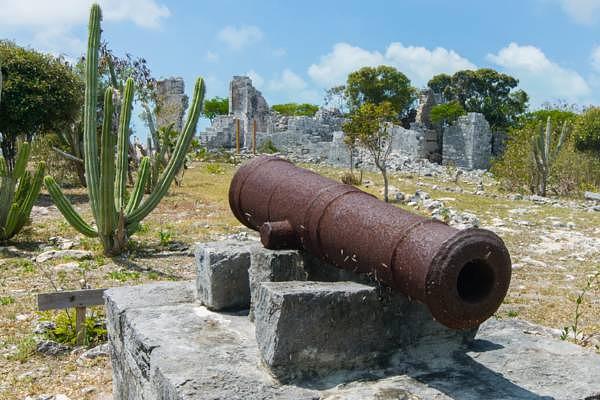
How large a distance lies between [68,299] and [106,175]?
320 cm

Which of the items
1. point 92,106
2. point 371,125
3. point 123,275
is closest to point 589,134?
point 371,125

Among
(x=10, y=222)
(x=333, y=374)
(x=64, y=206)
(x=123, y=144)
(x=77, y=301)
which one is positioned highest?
(x=123, y=144)

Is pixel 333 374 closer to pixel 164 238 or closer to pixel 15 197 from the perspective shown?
pixel 164 238

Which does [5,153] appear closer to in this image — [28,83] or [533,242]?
[28,83]

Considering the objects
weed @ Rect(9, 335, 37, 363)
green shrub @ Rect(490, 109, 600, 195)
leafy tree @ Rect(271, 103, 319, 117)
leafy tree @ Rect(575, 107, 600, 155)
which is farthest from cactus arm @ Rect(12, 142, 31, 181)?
leafy tree @ Rect(271, 103, 319, 117)

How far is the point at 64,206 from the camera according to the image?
7680 millimetres

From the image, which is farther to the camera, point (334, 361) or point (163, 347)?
point (163, 347)

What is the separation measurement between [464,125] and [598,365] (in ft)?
94.7

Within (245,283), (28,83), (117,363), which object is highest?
(28,83)

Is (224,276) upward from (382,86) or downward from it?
downward

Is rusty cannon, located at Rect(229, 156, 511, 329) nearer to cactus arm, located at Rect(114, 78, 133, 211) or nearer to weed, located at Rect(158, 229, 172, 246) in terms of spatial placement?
cactus arm, located at Rect(114, 78, 133, 211)

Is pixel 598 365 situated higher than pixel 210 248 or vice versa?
pixel 210 248

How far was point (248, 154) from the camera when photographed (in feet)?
91.7

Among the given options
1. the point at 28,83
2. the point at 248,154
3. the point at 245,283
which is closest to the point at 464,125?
the point at 248,154
